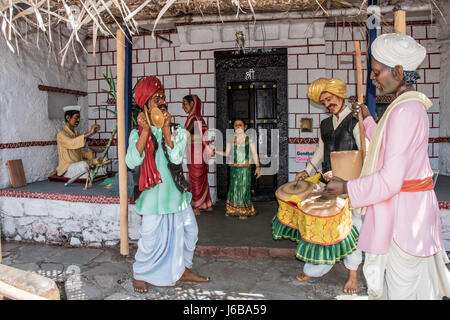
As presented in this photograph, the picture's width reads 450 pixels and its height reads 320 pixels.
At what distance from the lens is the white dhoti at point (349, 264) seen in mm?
3779

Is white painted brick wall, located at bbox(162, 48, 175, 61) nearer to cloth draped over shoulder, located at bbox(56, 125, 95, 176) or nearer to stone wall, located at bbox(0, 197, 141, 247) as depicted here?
cloth draped over shoulder, located at bbox(56, 125, 95, 176)

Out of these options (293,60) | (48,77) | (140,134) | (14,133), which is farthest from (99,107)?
(140,134)

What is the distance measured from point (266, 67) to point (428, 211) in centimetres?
541

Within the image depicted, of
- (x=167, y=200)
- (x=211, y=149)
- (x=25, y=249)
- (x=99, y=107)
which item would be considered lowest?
(x=25, y=249)

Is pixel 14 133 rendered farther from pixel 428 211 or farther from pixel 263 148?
pixel 428 211

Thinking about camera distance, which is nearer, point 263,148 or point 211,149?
point 211,149

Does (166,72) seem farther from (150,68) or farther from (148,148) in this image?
(148,148)

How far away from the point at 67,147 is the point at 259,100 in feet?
12.6

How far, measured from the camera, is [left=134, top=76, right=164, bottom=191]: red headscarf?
3623 millimetres

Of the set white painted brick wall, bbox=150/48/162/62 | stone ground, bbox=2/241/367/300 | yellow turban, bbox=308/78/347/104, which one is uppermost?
white painted brick wall, bbox=150/48/162/62

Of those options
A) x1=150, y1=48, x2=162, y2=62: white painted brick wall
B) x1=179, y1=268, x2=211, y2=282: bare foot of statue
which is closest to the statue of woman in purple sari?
x1=150, y1=48, x2=162, y2=62: white painted brick wall

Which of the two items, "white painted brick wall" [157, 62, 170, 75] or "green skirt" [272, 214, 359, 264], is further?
"white painted brick wall" [157, 62, 170, 75]

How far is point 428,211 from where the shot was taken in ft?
7.65

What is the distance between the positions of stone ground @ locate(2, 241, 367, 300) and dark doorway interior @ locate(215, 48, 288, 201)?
2947 millimetres
